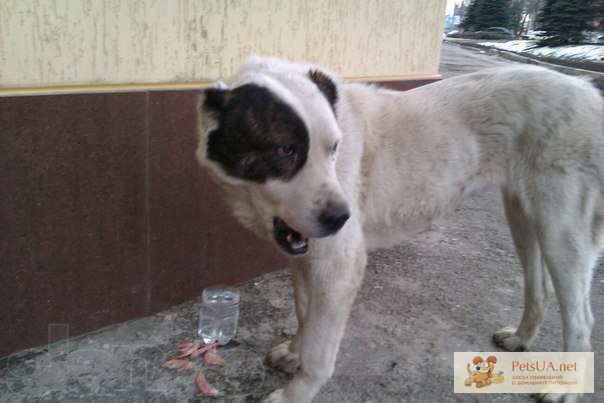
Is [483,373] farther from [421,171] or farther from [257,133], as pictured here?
[257,133]

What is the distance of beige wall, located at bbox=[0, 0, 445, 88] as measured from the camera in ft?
9.80

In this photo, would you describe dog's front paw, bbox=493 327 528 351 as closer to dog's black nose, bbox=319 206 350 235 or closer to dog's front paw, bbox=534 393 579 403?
dog's front paw, bbox=534 393 579 403

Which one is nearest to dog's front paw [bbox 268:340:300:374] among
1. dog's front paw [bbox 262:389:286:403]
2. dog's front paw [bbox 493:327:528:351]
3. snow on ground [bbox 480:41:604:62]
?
dog's front paw [bbox 262:389:286:403]

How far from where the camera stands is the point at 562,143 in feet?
9.97

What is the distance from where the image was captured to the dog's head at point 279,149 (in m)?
2.33

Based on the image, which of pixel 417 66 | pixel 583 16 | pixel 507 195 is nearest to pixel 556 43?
pixel 583 16

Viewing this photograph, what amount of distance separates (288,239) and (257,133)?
0.59 meters

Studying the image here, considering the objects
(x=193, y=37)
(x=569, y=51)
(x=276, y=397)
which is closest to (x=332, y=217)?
(x=276, y=397)

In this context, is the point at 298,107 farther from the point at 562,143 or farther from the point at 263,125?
the point at 562,143

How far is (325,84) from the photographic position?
271 centimetres

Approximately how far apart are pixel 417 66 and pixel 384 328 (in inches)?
113

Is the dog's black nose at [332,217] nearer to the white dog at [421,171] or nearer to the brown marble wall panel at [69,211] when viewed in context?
the white dog at [421,171]

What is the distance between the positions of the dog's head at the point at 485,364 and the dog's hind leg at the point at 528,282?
0.20 m

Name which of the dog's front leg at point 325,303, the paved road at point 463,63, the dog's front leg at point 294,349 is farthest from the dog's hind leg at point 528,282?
the paved road at point 463,63
